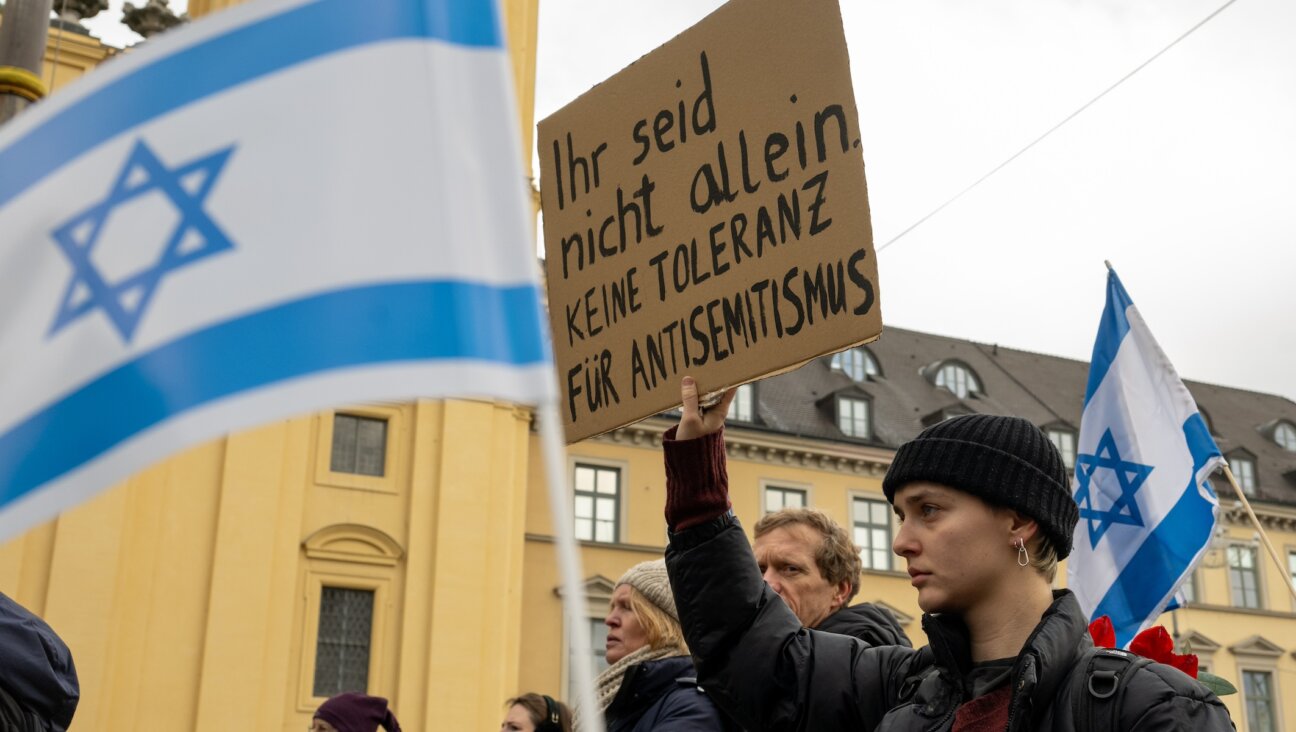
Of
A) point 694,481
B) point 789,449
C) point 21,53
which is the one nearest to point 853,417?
point 789,449

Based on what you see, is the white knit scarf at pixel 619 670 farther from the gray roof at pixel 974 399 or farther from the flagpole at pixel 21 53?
the gray roof at pixel 974 399

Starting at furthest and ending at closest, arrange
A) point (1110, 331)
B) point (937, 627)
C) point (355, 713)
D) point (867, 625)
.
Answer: point (1110, 331), point (355, 713), point (867, 625), point (937, 627)

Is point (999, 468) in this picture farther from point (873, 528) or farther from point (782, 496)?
point (873, 528)

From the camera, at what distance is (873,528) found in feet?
109

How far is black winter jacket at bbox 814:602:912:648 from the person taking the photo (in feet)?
12.3

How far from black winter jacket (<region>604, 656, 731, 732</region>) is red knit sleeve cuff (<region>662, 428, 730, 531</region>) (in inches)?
45.4

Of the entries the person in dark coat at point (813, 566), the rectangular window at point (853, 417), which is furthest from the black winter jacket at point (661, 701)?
the rectangular window at point (853, 417)

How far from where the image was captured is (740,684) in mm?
2756

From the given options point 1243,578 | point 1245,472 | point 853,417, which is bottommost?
point 1243,578

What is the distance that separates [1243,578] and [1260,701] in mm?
3165

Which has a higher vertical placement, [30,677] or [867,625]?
[867,625]

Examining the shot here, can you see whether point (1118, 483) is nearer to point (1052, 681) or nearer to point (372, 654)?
point (1052, 681)

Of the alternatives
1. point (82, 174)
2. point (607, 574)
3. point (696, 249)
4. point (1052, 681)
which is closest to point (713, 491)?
point (696, 249)

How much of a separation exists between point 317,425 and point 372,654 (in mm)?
3927
